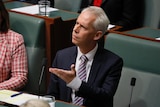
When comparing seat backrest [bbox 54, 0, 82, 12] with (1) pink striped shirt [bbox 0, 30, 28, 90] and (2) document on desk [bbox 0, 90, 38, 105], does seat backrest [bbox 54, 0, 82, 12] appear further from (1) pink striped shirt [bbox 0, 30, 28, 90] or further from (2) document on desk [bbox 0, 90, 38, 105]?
Answer: (2) document on desk [bbox 0, 90, 38, 105]

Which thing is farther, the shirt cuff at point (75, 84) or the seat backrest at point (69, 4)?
the seat backrest at point (69, 4)

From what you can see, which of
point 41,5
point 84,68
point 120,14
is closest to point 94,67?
point 84,68

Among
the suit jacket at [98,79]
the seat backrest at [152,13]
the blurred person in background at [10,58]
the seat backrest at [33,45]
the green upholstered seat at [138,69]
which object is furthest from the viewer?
the seat backrest at [152,13]

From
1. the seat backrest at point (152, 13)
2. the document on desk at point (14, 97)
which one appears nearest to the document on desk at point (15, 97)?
the document on desk at point (14, 97)

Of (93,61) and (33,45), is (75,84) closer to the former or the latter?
(93,61)

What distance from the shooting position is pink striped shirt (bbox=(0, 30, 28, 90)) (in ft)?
7.09

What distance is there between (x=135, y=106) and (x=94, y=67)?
0.39m

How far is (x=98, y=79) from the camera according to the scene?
72.1 inches

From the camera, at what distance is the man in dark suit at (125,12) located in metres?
2.99

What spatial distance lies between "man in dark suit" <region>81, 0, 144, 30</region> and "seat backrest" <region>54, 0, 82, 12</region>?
1.45ft

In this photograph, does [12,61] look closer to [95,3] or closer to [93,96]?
[93,96]

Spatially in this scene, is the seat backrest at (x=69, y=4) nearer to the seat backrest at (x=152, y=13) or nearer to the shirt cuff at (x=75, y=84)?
the seat backrest at (x=152, y=13)

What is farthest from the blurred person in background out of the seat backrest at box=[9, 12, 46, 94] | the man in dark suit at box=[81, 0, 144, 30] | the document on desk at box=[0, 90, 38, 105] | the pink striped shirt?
the man in dark suit at box=[81, 0, 144, 30]

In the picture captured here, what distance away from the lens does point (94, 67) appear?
1.85 meters
